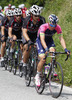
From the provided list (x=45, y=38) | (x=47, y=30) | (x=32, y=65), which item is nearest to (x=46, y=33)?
(x=47, y=30)

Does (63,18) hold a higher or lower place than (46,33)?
higher

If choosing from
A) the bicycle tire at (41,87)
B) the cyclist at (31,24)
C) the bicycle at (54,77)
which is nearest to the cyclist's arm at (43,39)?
the bicycle at (54,77)

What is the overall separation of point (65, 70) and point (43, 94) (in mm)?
2632

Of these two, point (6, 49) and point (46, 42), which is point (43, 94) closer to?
point (46, 42)

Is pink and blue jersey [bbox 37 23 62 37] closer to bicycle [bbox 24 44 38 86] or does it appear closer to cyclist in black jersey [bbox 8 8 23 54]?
bicycle [bbox 24 44 38 86]

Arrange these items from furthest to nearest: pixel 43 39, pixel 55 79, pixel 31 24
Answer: pixel 31 24
pixel 43 39
pixel 55 79

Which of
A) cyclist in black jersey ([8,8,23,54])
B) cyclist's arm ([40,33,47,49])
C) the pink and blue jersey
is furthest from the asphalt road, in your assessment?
cyclist in black jersey ([8,8,23,54])

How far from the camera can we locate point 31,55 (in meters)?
9.42

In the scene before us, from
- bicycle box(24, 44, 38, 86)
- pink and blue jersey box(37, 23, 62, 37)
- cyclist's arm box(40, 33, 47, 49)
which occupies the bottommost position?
bicycle box(24, 44, 38, 86)

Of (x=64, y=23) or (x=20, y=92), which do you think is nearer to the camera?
(x=20, y=92)

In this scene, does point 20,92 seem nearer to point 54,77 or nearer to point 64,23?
point 54,77

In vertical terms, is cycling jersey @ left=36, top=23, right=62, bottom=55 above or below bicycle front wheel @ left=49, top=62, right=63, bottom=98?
above

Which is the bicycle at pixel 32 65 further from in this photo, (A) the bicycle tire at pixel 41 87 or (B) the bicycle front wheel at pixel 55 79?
(B) the bicycle front wheel at pixel 55 79

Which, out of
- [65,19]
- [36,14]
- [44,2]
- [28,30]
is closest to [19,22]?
[28,30]
